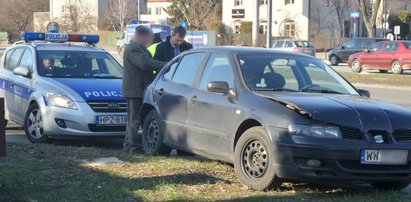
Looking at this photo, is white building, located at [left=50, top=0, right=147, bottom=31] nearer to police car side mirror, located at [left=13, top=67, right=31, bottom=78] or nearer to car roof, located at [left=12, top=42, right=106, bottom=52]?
car roof, located at [left=12, top=42, right=106, bottom=52]

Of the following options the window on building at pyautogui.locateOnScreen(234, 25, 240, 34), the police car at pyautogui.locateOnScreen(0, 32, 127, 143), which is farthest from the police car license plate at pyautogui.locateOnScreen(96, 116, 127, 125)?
the window on building at pyautogui.locateOnScreen(234, 25, 240, 34)

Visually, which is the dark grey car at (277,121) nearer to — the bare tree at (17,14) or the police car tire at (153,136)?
the police car tire at (153,136)

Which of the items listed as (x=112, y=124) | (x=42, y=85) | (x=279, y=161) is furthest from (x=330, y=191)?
(x=42, y=85)

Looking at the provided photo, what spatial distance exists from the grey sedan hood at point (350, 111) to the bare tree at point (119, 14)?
64.2 metres

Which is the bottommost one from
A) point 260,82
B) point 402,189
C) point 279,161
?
point 402,189

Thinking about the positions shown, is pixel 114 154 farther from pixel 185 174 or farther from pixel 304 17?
pixel 304 17

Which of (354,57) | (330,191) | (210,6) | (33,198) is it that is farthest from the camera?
(210,6)

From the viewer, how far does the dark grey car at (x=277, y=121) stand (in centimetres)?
596

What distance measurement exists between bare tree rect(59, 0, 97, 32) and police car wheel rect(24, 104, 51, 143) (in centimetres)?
6007

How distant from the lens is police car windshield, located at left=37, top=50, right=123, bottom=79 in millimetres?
10680

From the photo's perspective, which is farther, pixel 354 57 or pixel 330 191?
pixel 354 57

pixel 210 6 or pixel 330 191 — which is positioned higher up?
pixel 210 6

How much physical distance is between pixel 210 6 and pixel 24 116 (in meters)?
57.7

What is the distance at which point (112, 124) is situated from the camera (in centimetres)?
976
